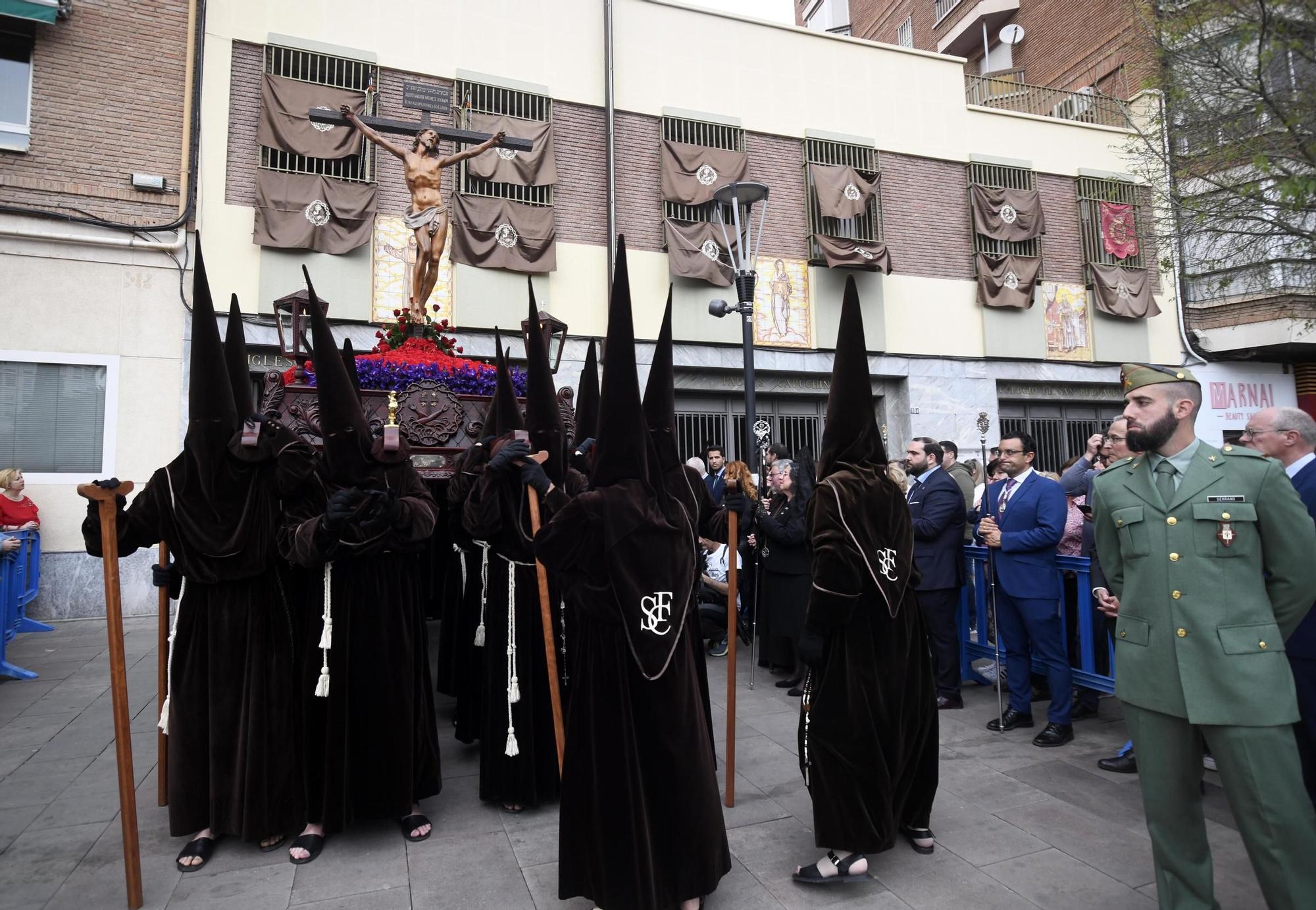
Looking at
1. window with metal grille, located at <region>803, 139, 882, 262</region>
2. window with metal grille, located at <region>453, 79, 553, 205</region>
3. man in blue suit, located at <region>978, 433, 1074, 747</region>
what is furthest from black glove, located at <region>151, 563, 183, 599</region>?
window with metal grille, located at <region>803, 139, 882, 262</region>

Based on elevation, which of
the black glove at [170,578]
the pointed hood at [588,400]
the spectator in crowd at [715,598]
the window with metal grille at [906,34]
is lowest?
the spectator in crowd at [715,598]

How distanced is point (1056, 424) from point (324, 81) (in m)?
15.8

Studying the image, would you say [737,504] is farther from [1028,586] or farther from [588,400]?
[1028,586]

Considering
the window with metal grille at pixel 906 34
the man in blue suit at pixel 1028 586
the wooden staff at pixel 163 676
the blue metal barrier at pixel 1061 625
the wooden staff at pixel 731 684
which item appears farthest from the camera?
the window with metal grille at pixel 906 34

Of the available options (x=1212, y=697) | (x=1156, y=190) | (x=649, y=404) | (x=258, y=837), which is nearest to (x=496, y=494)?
(x=649, y=404)

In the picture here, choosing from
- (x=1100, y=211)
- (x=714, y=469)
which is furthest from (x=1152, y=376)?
(x=1100, y=211)

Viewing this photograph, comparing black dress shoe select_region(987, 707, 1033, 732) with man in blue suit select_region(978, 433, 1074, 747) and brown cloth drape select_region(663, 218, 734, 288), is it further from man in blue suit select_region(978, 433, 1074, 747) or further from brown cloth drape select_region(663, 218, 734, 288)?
brown cloth drape select_region(663, 218, 734, 288)

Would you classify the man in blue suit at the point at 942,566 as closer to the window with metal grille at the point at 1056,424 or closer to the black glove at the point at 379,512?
the black glove at the point at 379,512

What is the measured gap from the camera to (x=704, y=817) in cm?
313

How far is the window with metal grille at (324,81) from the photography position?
11.9 meters

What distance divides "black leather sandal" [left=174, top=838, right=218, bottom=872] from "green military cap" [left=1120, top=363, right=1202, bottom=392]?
4738mm

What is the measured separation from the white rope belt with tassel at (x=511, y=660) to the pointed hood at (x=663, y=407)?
1.39m

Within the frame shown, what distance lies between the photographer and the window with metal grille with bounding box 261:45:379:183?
11.9 metres

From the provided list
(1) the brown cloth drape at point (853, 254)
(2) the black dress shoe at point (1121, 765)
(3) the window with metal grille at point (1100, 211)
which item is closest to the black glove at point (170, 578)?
(2) the black dress shoe at point (1121, 765)
